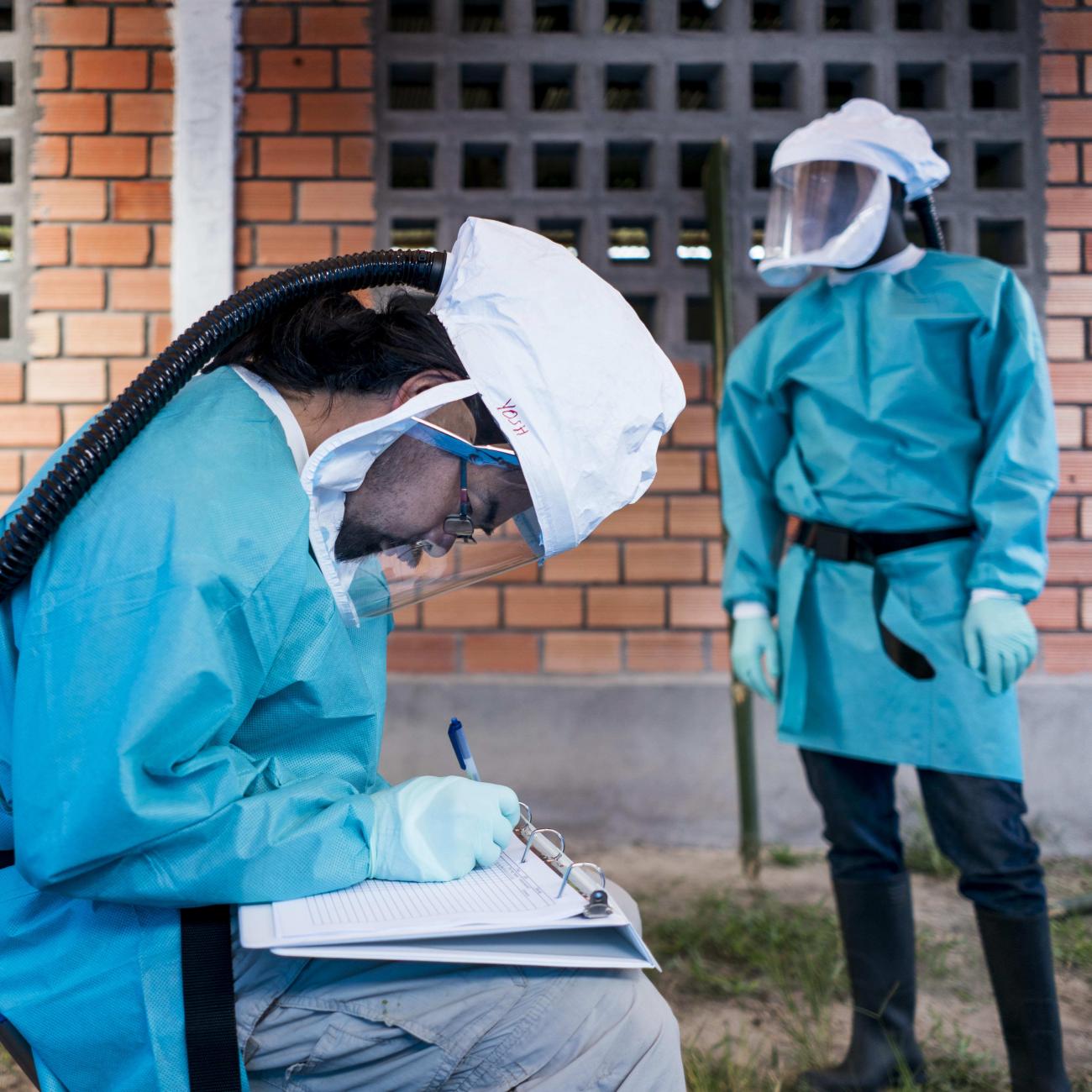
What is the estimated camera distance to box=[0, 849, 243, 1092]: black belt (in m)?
0.90

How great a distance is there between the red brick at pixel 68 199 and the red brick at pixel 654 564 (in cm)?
168

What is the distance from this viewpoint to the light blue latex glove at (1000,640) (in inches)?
67.8

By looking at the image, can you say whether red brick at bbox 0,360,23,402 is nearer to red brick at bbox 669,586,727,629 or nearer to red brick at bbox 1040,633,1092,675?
red brick at bbox 669,586,727,629

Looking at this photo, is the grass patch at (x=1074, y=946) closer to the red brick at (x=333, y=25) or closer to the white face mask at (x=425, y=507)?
the white face mask at (x=425, y=507)

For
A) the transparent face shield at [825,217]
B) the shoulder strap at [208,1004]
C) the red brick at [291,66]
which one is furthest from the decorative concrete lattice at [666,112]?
the shoulder strap at [208,1004]

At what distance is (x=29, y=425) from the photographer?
292 centimetres

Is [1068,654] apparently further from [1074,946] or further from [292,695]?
[292,695]

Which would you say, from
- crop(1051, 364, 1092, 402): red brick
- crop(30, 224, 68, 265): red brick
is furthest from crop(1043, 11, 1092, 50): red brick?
crop(30, 224, 68, 265): red brick

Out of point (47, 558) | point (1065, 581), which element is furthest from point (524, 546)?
point (1065, 581)

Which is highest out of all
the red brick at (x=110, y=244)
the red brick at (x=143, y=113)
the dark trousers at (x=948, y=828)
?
the red brick at (x=143, y=113)

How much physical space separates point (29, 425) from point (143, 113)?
88 centimetres

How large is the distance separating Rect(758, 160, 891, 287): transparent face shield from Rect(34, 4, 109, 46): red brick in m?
1.91

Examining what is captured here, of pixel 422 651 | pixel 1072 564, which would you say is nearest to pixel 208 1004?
pixel 422 651

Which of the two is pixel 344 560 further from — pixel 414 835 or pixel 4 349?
pixel 4 349
